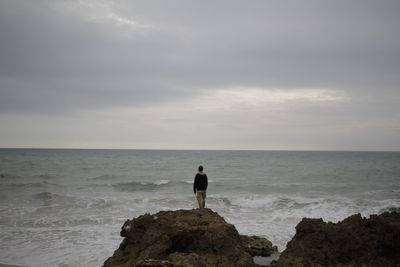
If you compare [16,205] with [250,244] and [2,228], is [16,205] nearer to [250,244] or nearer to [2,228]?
[2,228]

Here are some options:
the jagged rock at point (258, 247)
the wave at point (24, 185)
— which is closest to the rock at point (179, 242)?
the jagged rock at point (258, 247)

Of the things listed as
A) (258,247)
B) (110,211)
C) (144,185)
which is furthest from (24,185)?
(258,247)

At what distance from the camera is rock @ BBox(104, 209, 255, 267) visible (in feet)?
16.9

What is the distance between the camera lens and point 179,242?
554 centimetres

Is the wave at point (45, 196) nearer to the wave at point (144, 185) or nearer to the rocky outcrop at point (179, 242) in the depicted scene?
the wave at point (144, 185)

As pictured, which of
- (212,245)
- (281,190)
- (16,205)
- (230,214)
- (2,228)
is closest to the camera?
(212,245)

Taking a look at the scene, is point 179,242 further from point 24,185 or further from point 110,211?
point 24,185

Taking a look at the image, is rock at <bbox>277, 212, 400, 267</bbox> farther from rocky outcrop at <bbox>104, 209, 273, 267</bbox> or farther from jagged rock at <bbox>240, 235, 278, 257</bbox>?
jagged rock at <bbox>240, 235, 278, 257</bbox>

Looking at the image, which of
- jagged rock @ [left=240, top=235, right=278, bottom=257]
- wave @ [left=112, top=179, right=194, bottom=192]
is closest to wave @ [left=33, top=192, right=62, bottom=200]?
wave @ [left=112, top=179, right=194, bottom=192]

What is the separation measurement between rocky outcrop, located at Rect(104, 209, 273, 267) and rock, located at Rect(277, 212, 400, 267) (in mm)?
837

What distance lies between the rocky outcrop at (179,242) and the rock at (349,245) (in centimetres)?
84

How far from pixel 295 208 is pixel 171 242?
11.0m

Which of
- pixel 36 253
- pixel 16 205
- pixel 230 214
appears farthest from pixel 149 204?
pixel 36 253

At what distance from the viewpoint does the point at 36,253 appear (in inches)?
313
